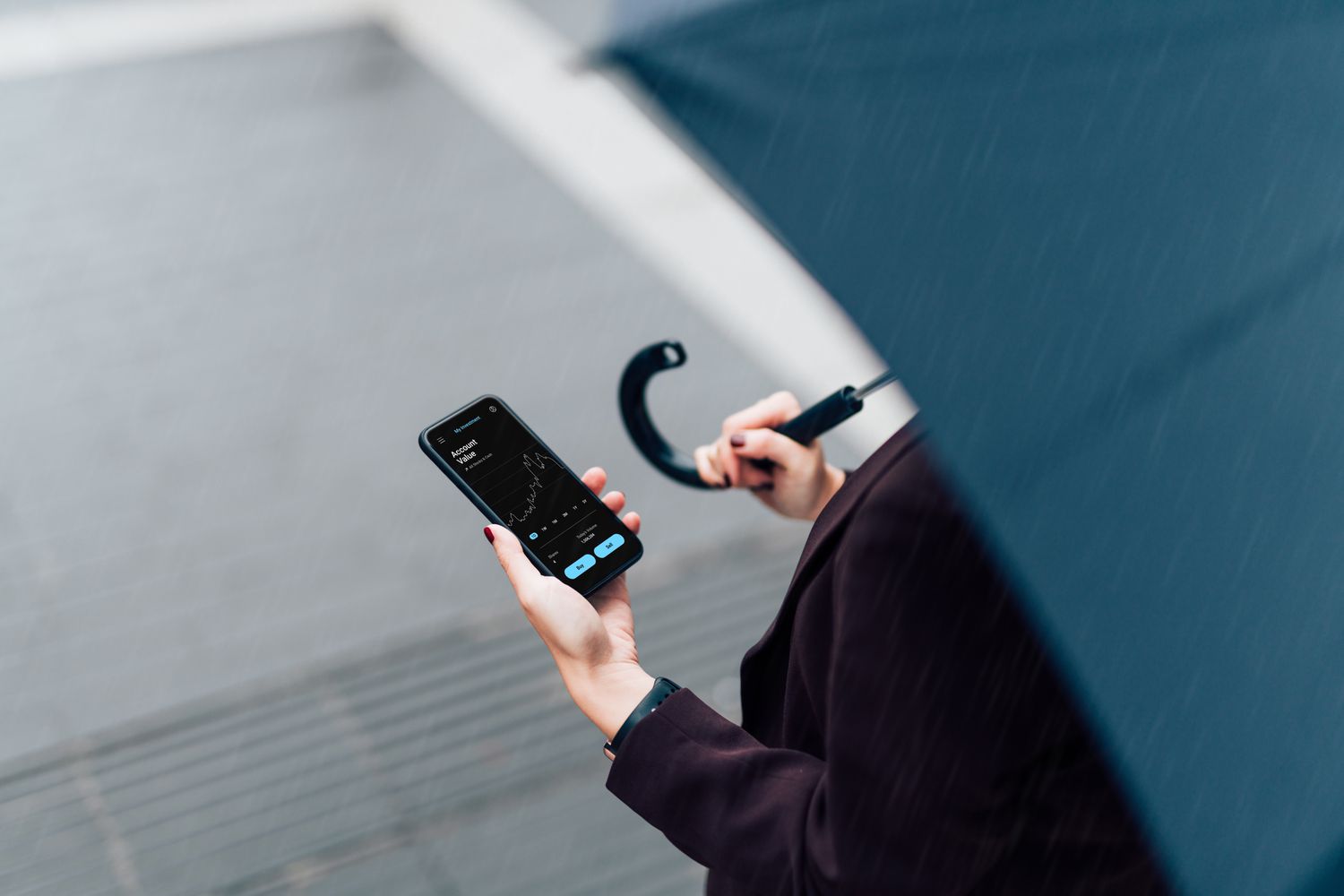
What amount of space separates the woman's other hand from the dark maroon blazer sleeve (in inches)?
22.3

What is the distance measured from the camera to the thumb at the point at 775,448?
194 centimetres

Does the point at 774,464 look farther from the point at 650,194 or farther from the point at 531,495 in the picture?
the point at 650,194

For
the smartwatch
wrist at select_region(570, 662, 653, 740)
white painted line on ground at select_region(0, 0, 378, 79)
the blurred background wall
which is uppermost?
white painted line on ground at select_region(0, 0, 378, 79)

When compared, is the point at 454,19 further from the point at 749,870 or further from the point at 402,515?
the point at 749,870

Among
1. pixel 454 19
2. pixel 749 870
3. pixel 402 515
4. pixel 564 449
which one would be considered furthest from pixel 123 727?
pixel 454 19

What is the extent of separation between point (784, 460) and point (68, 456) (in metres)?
2.98

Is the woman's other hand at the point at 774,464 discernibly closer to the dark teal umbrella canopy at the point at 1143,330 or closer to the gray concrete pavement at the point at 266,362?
the dark teal umbrella canopy at the point at 1143,330

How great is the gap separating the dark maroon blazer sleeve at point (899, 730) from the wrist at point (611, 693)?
19 centimetres

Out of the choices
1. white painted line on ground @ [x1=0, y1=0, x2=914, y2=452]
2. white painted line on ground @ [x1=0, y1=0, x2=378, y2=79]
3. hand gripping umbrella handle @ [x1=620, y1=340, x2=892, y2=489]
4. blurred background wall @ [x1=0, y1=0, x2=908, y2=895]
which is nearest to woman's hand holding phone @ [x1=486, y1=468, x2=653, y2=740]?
hand gripping umbrella handle @ [x1=620, y1=340, x2=892, y2=489]

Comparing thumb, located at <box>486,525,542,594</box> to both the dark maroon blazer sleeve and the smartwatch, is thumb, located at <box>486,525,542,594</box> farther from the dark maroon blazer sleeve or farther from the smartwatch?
the dark maroon blazer sleeve

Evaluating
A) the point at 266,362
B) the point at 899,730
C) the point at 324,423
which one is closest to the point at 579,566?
the point at 899,730

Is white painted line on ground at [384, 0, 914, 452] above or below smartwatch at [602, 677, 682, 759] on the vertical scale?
above

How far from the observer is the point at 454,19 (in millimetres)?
6969

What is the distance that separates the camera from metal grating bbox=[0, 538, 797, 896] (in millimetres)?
3012
